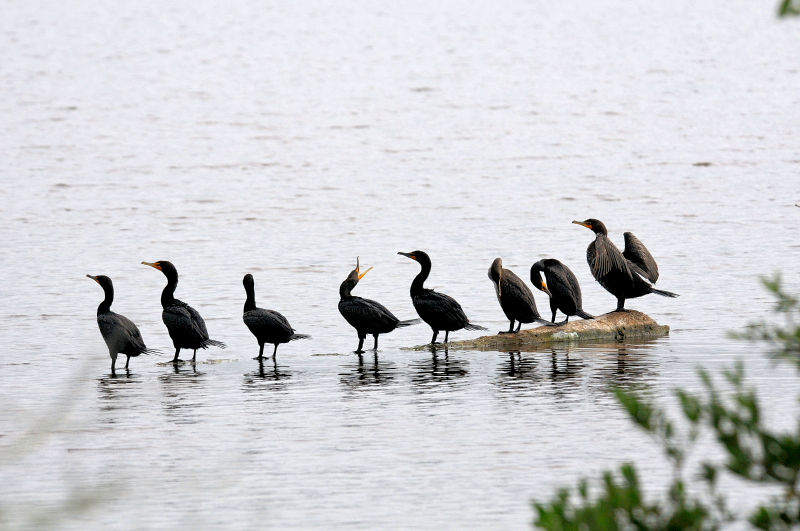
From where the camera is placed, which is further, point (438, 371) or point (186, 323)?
point (186, 323)

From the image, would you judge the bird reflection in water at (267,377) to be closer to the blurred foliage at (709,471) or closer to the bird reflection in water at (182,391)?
the bird reflection in water at (182,391)

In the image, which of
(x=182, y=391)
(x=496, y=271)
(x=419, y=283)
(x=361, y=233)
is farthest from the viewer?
(x=361, y=233)


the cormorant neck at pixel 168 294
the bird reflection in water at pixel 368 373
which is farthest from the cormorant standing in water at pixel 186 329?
the bird reflection in water at pixel 368 373

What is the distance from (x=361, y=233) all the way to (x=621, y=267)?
10.8 meters

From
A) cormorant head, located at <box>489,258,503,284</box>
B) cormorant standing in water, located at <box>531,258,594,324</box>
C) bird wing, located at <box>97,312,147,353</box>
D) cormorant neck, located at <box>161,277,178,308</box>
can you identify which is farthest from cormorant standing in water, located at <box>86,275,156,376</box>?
cormorant standing in water, located at <box>531,258,594,324</box>

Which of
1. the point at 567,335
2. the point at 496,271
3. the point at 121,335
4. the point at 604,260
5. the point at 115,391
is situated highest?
the point at 604,260

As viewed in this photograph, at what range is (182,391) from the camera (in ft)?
44.6

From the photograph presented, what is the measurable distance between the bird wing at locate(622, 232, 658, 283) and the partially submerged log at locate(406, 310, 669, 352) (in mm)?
662

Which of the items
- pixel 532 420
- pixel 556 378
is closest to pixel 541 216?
pixel 556 378

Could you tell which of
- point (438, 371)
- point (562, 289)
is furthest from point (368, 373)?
point (562, 289)

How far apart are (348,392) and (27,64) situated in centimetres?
4962

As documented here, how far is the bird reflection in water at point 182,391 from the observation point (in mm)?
12359

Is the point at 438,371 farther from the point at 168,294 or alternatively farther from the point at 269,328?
the point at 168,294

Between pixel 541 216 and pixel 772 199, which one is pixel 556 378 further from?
pixel 772 199
